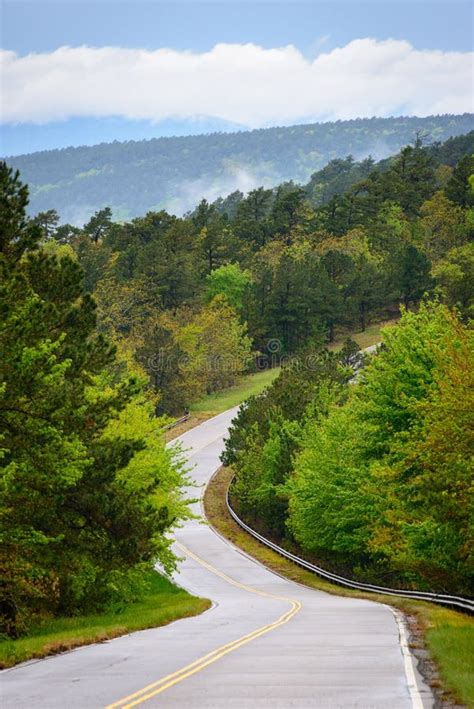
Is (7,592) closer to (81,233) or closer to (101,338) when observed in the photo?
(101,338)

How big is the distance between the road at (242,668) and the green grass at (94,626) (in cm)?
54

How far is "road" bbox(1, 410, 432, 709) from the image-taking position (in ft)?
43.8

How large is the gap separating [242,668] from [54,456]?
10.00 meters

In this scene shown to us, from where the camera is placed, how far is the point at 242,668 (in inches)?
653

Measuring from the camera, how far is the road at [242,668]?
13.3 meters

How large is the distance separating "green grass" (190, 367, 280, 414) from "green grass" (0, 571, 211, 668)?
231 ft

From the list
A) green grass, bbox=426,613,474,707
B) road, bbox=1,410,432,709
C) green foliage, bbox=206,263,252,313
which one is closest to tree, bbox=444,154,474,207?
green foliage, bbox=206,263,252,313

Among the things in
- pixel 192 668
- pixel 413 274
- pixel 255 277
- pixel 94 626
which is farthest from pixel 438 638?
pixel 255 277

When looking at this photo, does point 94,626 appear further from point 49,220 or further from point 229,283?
point 49,220

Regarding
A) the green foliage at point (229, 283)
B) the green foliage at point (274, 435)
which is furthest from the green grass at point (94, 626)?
the green foliage at point (229, 283)

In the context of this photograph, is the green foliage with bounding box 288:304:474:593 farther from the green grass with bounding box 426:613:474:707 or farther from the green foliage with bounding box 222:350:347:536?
the green foliage with bounding box 222:350:347:536

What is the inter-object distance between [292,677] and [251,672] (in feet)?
2.91

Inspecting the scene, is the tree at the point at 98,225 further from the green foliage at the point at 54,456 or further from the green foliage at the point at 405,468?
the green foliage at the point at 54,456

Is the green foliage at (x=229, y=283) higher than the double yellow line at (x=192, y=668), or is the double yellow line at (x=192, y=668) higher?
the green foliage at (x=229, y=283)
